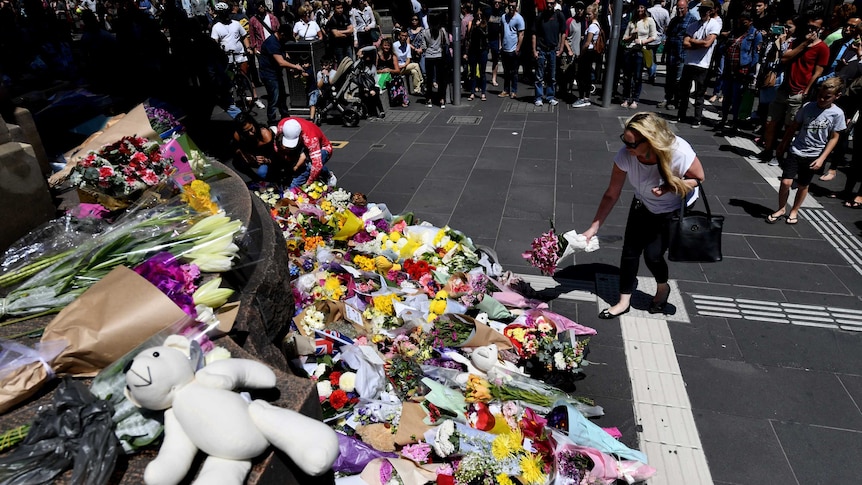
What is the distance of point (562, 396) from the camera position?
3590 millimetres

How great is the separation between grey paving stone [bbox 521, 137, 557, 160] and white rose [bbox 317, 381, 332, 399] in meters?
5.92

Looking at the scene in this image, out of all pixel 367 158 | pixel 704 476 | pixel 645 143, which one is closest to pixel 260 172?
pixel 367 158

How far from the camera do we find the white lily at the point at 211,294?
2.44 meters

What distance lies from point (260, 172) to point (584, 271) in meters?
3.64

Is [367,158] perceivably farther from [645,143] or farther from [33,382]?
[33,382]

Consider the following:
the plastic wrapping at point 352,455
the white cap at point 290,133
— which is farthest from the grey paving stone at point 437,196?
the plastic wrapping at point 352,455

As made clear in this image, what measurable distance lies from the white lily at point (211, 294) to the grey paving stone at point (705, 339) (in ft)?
11.1

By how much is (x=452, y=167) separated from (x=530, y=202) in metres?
1.73

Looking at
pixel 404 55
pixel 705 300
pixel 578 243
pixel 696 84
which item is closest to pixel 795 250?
pixel 705 300

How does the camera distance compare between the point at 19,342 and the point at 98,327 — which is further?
the point at 19,342

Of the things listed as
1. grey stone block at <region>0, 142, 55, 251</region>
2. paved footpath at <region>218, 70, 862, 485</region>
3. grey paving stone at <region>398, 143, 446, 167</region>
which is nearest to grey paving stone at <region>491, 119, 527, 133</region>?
paved footpath at <region>218, 70, 862, 485</region>

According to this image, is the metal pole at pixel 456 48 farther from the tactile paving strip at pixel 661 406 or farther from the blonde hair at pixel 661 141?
the tactile paving strip at pixel 661 406

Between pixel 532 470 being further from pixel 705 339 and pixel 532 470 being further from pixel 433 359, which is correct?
pixel 705 339

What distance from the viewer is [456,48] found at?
1110cm
